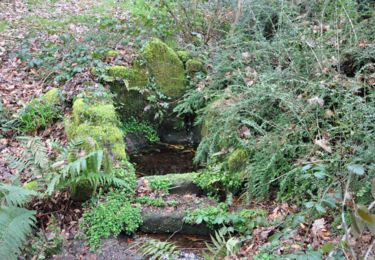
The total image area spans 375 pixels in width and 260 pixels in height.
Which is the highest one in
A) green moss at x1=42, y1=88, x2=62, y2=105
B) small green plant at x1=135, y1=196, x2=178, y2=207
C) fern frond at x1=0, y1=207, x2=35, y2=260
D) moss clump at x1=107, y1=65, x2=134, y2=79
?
moss clump at x1=107, y1=65, x2=134, y2=79

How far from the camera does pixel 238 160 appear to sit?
478cm

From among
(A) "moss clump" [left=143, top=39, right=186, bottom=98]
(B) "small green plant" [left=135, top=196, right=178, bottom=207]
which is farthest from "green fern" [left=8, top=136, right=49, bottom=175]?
(A) "moss clump" [left=143, top=39, right=186, bottom=98]

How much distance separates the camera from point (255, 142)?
4594 millimetres

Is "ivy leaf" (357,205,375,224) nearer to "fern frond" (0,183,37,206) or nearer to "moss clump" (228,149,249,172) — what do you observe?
"moss clump" (228,149,249,172)

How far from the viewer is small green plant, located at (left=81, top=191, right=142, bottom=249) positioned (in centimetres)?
419

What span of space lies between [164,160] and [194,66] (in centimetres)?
184

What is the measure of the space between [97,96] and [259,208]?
3.06 metres

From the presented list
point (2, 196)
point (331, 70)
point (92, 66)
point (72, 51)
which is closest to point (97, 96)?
point (92, 66)

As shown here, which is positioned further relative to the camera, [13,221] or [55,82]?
[55,82]

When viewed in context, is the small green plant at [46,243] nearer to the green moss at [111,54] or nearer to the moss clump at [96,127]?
the moss clump at [96,127]

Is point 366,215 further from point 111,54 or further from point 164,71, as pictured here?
point 111,54

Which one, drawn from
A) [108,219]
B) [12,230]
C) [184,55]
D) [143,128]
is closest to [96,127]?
[108,219]

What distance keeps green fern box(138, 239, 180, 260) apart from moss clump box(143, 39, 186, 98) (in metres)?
3.44

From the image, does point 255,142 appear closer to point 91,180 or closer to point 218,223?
point 218,223
